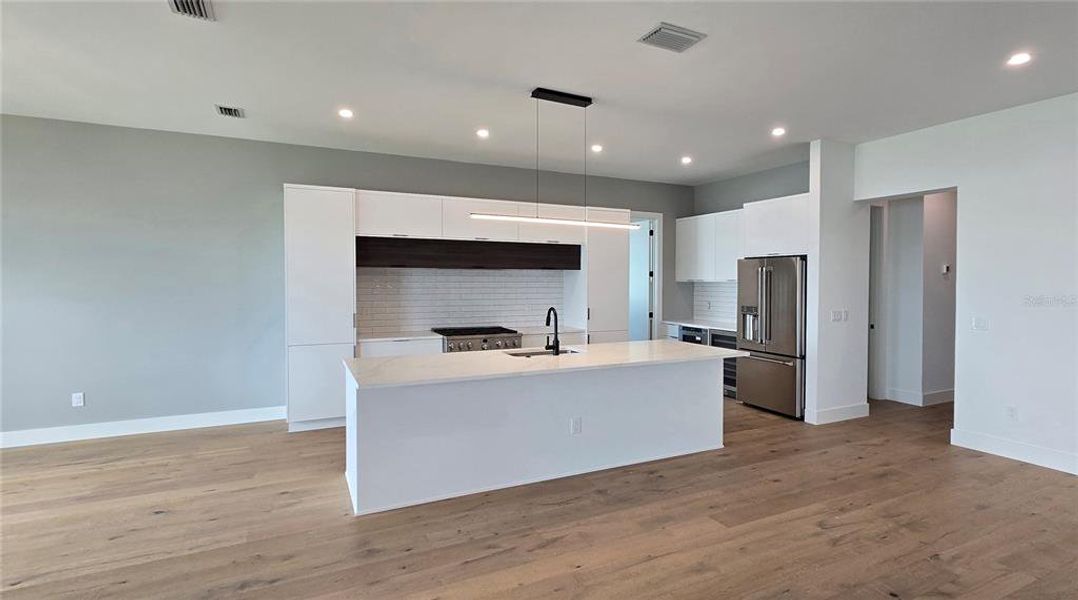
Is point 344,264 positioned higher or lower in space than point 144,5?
lower

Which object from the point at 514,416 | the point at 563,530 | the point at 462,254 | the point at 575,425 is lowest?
the point at 563,530

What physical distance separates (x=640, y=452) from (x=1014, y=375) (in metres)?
3.06

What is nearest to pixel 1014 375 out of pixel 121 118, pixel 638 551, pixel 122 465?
pixel 638 551

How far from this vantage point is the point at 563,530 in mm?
2910

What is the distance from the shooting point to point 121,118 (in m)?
4.42

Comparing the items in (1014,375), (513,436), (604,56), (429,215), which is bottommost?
(513,436)

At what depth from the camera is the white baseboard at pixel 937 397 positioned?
5848 mm

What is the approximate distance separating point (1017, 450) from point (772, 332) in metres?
2.07

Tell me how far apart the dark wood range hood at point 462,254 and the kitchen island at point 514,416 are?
6.27ft

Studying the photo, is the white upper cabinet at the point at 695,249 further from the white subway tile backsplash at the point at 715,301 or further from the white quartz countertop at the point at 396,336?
the white quartz countertop at the point at 396,336

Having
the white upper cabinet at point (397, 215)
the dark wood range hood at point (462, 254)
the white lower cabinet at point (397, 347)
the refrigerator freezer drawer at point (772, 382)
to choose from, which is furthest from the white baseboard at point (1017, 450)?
the white upper cabinet at point (397, 215)

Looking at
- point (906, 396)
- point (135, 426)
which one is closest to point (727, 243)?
point (906, 396)

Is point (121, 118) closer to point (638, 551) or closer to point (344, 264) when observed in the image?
point (344, 264)

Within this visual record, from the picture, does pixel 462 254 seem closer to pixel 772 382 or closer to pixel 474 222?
pixel 474 222
